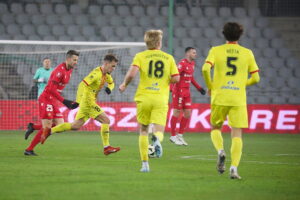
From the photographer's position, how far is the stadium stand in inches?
961

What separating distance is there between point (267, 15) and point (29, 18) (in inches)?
346

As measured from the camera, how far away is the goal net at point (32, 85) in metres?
19.8

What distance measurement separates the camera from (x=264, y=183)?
322 inches

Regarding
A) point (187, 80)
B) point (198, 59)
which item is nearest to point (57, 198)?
point (187, 80)

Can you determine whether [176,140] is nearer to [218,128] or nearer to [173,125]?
[173,125]

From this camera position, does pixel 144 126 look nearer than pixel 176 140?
Yes

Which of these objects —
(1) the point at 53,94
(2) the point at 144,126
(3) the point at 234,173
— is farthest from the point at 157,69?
A: (1) the point at 53,94

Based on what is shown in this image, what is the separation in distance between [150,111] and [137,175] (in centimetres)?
96

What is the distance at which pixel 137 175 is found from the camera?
28.7ft

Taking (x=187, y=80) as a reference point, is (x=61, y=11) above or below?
above

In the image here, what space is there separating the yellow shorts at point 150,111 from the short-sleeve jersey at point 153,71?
0.10 meters

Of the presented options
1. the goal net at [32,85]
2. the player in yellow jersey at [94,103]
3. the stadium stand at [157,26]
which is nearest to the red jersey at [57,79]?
the player in yellow jersey at [94,103]

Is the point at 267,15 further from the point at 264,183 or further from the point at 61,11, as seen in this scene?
the point at 264,183

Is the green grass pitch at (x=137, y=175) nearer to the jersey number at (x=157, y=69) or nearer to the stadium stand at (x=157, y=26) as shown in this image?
the jersey number at (x=157, y=69)
